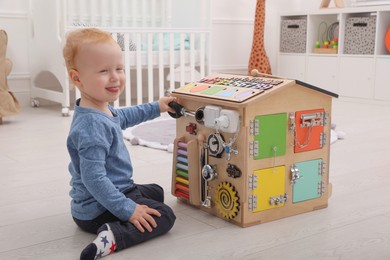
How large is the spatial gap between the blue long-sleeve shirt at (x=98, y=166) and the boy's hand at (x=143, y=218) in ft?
0.04

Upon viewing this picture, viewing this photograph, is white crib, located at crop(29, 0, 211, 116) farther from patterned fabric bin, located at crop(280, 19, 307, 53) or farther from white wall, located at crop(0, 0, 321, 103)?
patterned fabric bin, located at crop(280, 19, 307, 53)

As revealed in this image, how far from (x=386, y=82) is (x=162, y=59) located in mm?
1393

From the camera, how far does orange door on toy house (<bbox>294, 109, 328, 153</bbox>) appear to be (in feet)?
3.79

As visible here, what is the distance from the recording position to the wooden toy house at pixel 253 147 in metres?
1.09

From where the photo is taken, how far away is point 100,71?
1.04 m

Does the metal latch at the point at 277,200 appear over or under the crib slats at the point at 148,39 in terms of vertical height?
under

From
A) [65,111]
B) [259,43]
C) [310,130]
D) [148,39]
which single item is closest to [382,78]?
[259,43]

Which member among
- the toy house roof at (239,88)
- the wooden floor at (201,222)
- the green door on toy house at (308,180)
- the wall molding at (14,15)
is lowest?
the wooden floor at (201,222)

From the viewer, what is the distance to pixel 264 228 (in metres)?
1.10

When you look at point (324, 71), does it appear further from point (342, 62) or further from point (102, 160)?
point (102, 160)

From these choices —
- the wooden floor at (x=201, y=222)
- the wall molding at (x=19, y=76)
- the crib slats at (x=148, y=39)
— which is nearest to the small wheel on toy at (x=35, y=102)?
the wall molding at (x=19, y=76)

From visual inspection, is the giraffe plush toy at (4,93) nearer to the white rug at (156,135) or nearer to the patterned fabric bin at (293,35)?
the white rug at (156,135)

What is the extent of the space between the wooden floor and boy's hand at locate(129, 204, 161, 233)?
36mm

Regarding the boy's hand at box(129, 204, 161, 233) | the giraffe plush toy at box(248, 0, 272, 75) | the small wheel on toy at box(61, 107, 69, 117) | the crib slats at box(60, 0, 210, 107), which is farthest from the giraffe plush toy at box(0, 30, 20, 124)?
the giraffe plush toy at box(248, 0, 272, 75)
